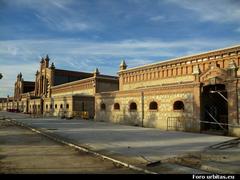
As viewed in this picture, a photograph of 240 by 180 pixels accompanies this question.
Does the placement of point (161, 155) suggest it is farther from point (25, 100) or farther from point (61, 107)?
point (25, 100)

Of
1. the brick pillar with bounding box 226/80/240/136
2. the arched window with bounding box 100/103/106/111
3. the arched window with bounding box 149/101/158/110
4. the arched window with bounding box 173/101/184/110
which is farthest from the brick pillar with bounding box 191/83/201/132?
the arched window with bounding box 100/103/106/111

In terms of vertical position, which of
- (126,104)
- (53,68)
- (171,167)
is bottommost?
(171,167)

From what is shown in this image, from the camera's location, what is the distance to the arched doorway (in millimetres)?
23872

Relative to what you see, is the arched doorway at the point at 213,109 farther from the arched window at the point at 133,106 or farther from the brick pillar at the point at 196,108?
the arched window at the point at 133,106

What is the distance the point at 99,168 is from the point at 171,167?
235 centimetres

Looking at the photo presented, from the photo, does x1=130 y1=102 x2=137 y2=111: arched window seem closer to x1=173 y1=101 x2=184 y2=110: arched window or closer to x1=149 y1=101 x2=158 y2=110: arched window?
x1=149 y1=101 x2=158 y2=110: arched window

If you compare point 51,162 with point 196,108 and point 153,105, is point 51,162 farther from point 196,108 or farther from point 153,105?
point 153,105

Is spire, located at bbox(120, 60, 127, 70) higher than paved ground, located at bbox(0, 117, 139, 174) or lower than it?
higher

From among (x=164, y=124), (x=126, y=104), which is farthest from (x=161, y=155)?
(x=126, y=104)

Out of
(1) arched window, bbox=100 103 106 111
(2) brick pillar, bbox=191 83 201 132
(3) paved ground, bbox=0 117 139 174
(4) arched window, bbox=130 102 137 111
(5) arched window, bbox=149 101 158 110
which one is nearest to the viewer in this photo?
(3) paved ground, bbox=0 117 139 174

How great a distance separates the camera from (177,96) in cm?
2612

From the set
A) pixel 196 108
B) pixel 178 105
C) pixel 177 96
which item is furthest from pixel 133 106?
pixel 196 108

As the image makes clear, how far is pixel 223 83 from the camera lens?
74.4 feet

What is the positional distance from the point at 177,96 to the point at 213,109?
3.17 meters
